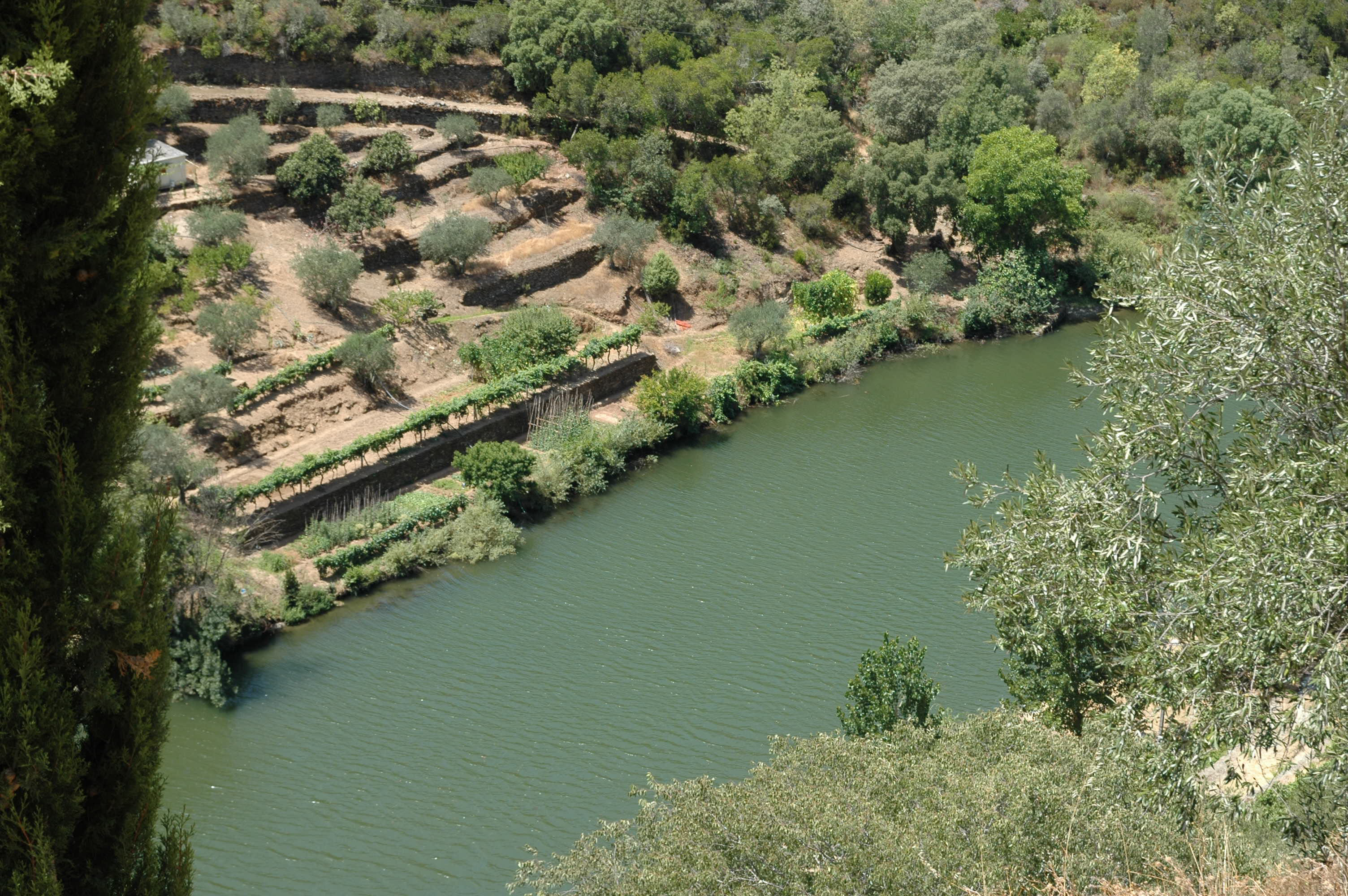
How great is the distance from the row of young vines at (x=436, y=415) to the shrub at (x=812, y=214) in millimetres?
11064

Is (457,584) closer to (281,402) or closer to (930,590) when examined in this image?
(281,402)

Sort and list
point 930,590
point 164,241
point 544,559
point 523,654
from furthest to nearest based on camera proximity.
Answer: point 164,241, point 544,559, point 930,590, point 523,654

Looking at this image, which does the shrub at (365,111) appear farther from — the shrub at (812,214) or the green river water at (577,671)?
the green river water at (577,671)

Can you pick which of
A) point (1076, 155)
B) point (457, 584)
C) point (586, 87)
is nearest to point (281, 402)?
point (457, 584)

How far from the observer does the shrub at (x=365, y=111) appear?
4012cm

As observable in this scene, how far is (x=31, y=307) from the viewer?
6844 millimetres

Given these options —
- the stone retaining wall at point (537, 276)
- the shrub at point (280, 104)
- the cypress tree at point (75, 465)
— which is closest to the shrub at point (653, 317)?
the stone retaining wall at point (537, 276)

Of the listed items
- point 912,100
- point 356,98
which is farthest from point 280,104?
point 912,100

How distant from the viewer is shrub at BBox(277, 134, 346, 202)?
3512cm

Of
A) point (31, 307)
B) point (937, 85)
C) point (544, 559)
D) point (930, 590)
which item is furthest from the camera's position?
point (937, 85)

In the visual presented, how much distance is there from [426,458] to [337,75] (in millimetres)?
20633

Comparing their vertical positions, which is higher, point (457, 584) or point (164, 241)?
point (164, 241)

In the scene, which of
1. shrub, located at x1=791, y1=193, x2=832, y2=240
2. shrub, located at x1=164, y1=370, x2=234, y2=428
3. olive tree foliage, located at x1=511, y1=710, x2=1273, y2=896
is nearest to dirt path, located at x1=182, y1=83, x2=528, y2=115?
shrub, located at x1=791, y1=193, x2=832, y2=240

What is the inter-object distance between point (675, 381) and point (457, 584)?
981 cm
